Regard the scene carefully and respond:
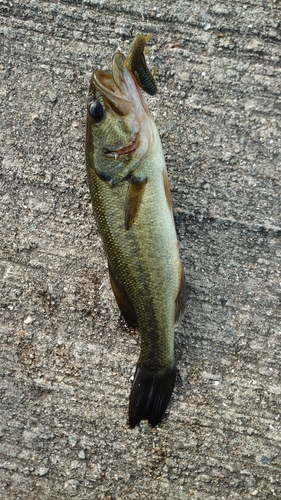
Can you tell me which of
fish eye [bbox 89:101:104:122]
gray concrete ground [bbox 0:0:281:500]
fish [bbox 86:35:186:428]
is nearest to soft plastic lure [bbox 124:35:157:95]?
fish [bbox 86:35:186:428]

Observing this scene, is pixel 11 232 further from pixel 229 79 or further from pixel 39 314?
pixel 229 79

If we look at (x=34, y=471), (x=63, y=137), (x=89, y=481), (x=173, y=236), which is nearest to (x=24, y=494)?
(x=34, y=471)

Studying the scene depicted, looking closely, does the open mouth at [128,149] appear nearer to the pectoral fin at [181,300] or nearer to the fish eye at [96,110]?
the fish eye at [96,110]

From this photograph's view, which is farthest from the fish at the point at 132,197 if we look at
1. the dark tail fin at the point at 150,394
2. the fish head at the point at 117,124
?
the dark tail fin at the point at 150,394

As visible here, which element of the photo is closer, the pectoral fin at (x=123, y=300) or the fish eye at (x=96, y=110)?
the fish eye at (x=96, y=110)

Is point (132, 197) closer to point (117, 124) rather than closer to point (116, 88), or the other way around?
point (117, 124)
